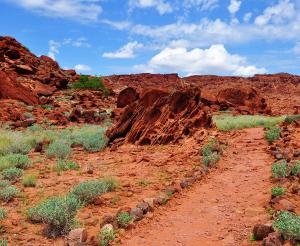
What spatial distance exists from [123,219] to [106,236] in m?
0.69

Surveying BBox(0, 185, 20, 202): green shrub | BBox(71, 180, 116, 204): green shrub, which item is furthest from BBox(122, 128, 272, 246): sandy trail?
BBox(0, 185, 20, 202): green shrub

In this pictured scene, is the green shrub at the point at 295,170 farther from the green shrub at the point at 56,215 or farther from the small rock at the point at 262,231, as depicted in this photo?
the green shrub at the point at 56,215

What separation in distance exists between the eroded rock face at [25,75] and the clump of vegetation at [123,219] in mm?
23811

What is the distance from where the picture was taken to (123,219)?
7.46 metres

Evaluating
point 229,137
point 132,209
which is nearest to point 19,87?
point 229,137

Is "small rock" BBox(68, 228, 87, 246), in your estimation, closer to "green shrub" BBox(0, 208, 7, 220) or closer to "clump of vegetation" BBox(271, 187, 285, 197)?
"green shrub" BBox(0, 208, 7, 220)

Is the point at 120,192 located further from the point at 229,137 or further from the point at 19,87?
the point at 19,87

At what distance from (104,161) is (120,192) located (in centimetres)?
372

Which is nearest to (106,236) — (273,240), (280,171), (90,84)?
(273,240)

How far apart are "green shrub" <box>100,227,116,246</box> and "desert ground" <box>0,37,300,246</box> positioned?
0.02 meters

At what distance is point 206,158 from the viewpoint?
12031 mm

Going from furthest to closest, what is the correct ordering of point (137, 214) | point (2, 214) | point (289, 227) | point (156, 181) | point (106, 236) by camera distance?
point (156, 181) → point (137, 214) → point (2, 214) → point (106, 236) → point (289, 227)

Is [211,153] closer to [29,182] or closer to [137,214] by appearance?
[29,182]

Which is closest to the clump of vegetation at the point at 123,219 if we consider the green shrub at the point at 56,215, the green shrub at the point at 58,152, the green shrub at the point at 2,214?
the green shrub at the point at 56,215
